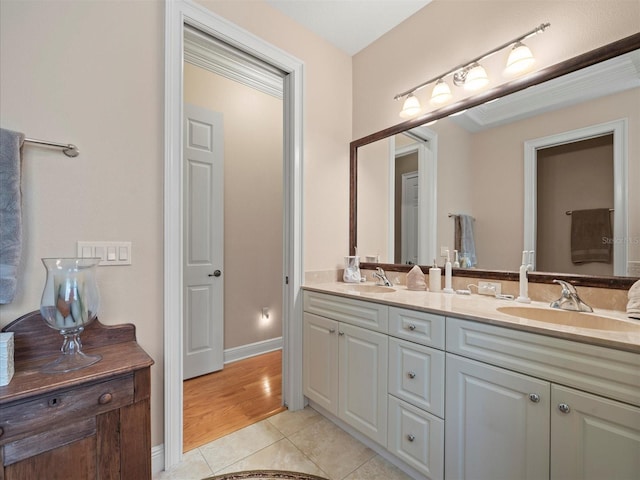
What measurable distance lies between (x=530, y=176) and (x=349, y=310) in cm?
124

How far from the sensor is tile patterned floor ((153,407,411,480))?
1.50 meters

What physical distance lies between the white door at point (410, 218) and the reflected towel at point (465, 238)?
0.29 meters

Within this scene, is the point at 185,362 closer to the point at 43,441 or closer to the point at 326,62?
the point at 43,441

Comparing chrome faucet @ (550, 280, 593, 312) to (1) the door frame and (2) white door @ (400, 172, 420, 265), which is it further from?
(1) the door frame

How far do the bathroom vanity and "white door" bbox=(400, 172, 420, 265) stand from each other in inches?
15.8

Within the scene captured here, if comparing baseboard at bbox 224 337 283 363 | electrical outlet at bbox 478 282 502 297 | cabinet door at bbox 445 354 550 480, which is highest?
electrical outlet at bbox 478 282 502 297

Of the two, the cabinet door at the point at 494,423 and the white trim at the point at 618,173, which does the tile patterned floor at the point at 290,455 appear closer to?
the cabinet door at the point at 494,423

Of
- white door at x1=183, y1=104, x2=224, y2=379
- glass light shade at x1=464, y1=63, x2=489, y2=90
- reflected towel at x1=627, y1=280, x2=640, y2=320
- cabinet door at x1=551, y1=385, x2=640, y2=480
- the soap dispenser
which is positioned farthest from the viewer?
white door at x1=183, y1=104, x2=224, y2=379

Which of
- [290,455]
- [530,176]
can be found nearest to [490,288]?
[530,176]

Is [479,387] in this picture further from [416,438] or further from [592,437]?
[416,438]

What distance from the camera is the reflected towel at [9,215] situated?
1070 mm

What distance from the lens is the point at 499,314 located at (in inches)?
48.4

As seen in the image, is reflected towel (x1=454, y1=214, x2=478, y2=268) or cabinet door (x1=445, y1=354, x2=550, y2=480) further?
reflected towel (x1=454, y1=214, x2=478, y2=268)

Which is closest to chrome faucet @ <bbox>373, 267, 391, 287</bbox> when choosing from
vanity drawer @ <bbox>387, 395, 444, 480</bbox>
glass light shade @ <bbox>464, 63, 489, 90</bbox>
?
vanity drawer @ <bbox>387, 395, 444, 480</bbox>
